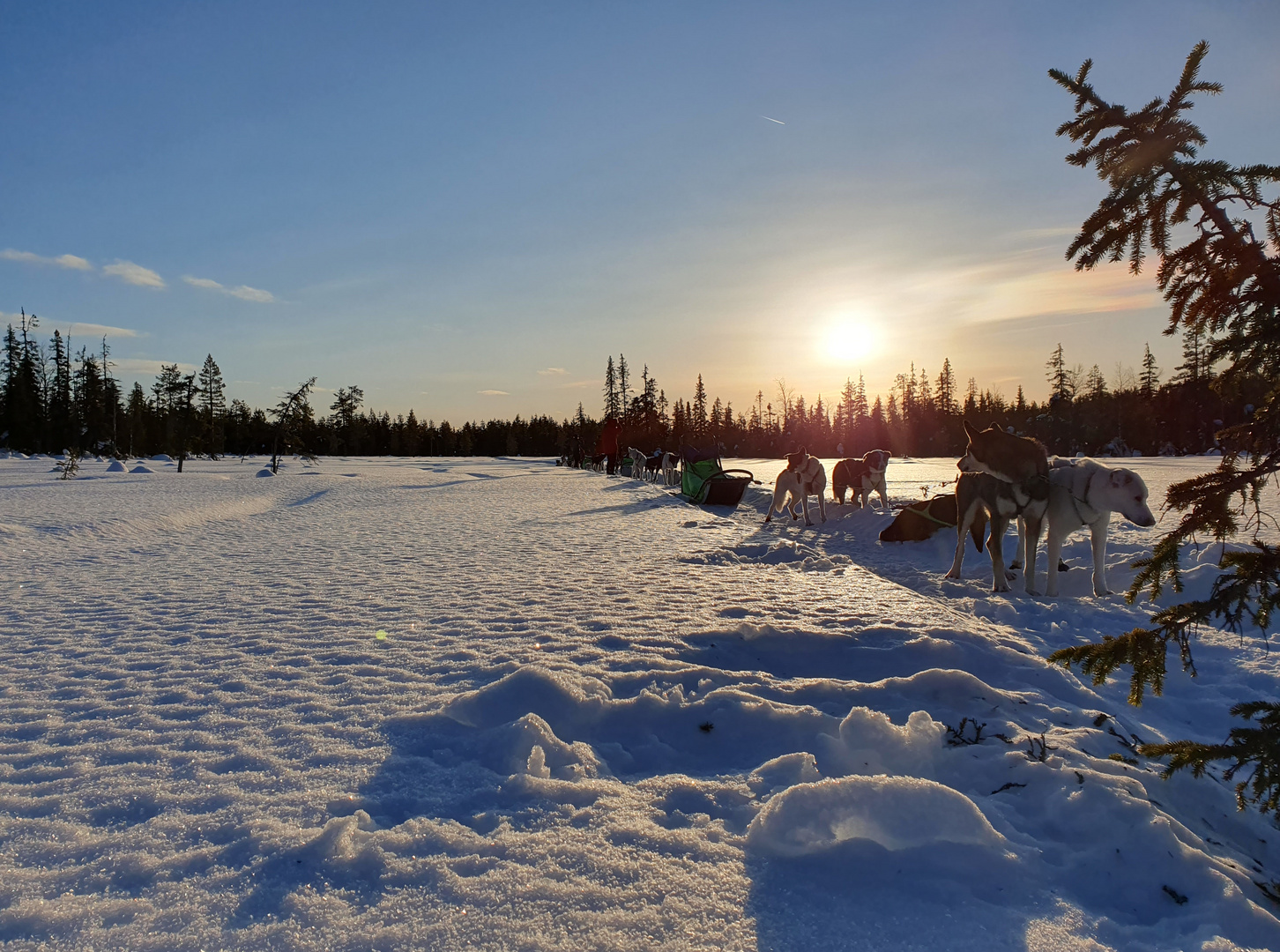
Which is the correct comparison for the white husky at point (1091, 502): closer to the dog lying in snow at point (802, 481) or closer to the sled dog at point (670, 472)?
the dog lying in snow at point (802, 481)

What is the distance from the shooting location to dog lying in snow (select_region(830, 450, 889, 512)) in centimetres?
1451

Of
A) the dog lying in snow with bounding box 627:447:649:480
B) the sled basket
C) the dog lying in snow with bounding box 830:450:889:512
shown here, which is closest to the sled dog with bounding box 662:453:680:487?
the dog lying in snow with bounding box 627:447:649:480

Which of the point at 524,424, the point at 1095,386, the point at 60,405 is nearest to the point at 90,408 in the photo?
the point at 60,405

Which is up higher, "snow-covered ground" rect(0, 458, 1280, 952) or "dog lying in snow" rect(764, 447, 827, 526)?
"dog lying in snow" rect(764, 447, 827, 526)

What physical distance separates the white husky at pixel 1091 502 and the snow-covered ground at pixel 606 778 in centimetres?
72

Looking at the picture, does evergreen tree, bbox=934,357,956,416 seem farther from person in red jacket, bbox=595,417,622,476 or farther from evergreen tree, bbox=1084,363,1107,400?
person in red jacket, bbox=595,417,622,476

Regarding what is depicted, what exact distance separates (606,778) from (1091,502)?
626 centimetres

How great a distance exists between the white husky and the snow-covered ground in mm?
717

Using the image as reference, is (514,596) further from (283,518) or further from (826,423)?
(826,423)

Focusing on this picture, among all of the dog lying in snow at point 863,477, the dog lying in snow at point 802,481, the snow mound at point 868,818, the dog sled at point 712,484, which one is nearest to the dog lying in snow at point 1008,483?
the snow mound at point 868,818

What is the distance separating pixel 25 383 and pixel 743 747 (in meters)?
83.6

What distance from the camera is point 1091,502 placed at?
665cm

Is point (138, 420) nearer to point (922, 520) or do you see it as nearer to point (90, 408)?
point (90, 408)

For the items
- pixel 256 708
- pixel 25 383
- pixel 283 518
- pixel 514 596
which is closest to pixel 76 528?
pixel 283 518
